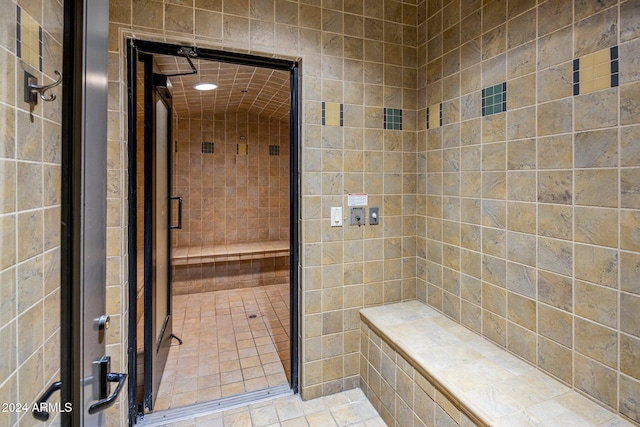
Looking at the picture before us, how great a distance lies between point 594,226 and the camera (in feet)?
4.32

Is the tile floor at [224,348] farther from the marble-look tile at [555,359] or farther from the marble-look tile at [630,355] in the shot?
the marble-look tile at [630,355]

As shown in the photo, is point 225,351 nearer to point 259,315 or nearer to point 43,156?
point 259,315

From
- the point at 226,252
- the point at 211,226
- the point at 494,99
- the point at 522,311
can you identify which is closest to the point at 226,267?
the point at 226,252

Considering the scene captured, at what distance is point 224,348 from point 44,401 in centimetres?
221

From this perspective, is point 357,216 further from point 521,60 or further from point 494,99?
point 521,60

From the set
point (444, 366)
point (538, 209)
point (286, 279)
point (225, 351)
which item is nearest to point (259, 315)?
point (225, 351)

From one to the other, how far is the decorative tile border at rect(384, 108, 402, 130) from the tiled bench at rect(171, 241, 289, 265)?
2891mm

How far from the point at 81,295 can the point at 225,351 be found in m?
2.31

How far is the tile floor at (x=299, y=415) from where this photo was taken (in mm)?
1887

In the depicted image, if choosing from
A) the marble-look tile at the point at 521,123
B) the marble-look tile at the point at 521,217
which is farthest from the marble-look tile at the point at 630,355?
the marble-look tile at the point at 521,123

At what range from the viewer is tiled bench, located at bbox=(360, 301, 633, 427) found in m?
1.26

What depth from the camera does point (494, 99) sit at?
5.72 ft

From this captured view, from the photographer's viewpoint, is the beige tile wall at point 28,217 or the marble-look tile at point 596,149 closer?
the beige tile wall at point 28,217

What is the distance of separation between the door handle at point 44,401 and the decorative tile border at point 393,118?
82.7 inches
